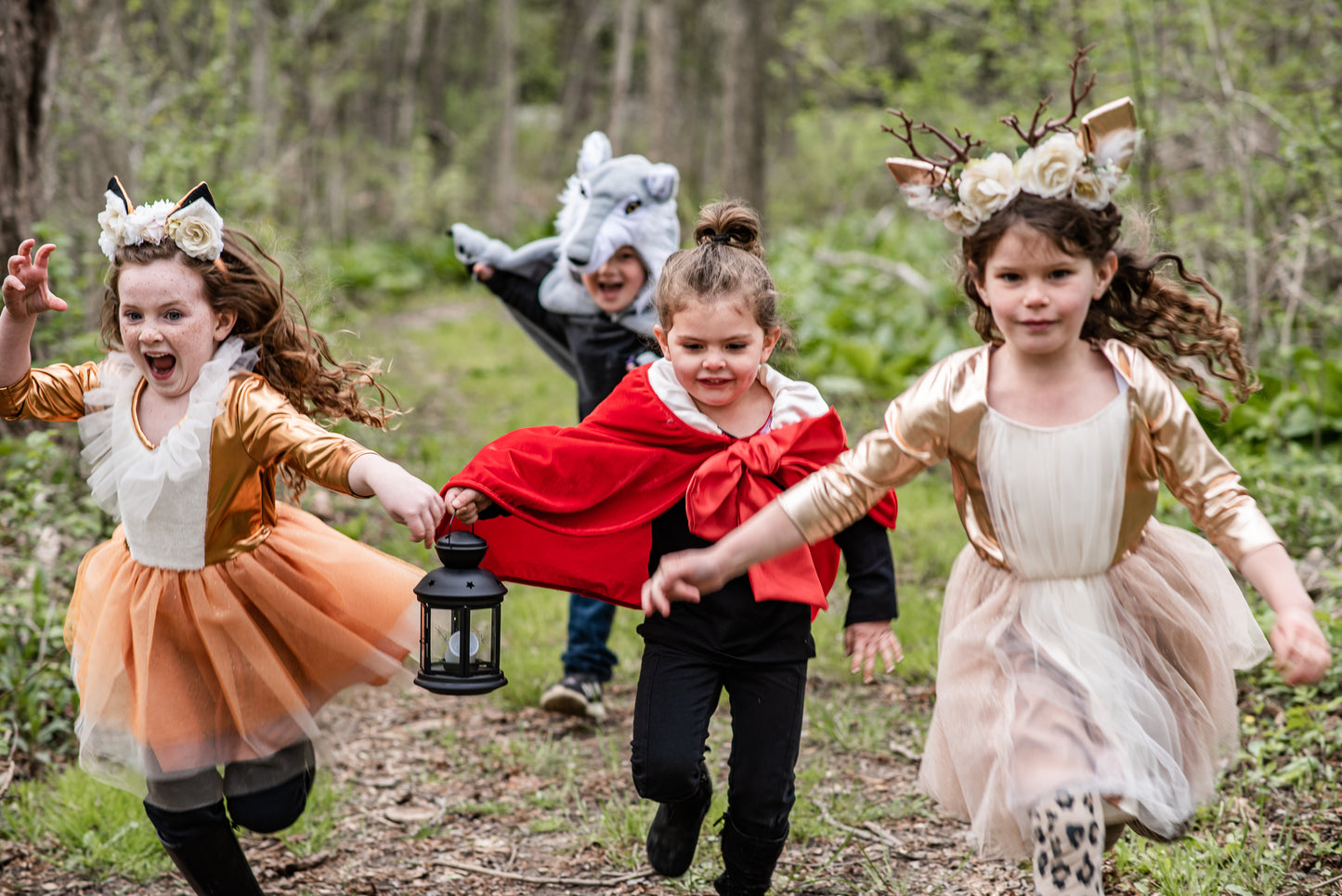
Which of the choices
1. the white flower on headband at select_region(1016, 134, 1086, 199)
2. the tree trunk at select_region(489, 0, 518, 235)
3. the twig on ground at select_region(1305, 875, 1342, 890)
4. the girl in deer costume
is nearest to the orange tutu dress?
the girl in deer costume

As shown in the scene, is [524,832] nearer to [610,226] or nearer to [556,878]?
[556,878]

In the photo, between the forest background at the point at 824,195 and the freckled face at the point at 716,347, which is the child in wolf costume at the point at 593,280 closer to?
the forest background at the point at 824,195

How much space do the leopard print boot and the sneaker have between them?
2.55 metres

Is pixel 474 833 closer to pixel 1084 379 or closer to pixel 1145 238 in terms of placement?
pixel 1084 379

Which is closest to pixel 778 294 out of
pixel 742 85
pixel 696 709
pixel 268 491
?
pixel 696 709

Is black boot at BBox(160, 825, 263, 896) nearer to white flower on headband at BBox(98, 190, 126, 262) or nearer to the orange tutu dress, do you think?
the orange tutu dress

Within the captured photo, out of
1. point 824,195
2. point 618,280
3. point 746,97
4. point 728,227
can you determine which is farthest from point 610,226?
point 824,195

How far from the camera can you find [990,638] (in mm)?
A: 2762

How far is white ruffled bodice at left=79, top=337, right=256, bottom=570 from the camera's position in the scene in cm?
308

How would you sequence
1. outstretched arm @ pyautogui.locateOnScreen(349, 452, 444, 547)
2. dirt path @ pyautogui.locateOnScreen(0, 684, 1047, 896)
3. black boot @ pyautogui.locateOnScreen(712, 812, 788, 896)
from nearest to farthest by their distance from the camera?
outstretched arm @ pyautogui.locateOnScreen(349, 452, 444, 547) → black boot @ pyautogui.locateOnScreen(712, 812, 788, 896) → dirt path @ pyautogui.locateOnScreen(0, 684, 1047, 896)

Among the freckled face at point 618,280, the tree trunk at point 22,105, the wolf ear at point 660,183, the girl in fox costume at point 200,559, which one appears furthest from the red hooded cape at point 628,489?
the tree trunk at point 22,105

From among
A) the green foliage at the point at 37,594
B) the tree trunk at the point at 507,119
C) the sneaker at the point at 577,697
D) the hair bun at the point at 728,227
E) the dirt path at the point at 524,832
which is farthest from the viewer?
the tree trunk at the point at 507,119

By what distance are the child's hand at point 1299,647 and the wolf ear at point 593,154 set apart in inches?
122

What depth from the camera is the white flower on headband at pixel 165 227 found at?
3.11 meters
